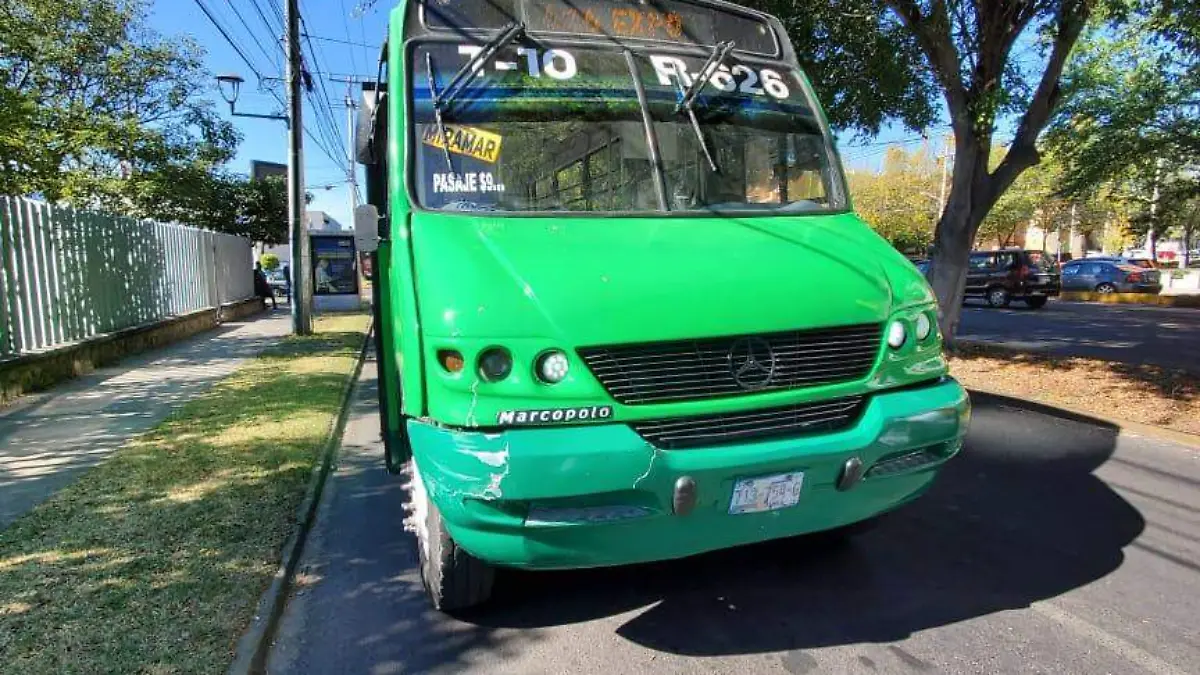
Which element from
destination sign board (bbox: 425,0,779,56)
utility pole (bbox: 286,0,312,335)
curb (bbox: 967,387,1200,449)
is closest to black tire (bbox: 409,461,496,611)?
destination sign board (bbox: 425,0,779,56)

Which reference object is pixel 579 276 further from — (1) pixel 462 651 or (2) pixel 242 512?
(2) pixel 242 512

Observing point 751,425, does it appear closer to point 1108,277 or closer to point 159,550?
point 159,550

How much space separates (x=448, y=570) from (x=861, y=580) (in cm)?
201

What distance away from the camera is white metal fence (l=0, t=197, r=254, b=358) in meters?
8.95

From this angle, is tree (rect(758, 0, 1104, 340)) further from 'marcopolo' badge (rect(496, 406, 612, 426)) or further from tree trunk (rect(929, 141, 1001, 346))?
'marcopolo' badge (rect(496, 406, 612, 426))

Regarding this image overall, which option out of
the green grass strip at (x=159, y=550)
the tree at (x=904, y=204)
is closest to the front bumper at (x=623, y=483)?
the green grass strip at (x=159, y=550)

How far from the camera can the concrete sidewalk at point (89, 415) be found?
5.51 m

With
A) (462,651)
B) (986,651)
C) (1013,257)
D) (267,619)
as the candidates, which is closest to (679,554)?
(462,651)

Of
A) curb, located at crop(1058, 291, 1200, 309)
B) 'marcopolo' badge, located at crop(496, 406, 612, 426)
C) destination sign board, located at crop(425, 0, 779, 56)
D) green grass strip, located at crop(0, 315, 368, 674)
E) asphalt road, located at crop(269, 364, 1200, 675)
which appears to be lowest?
asphalt road, located at crop(269, 364, 1200, 675)

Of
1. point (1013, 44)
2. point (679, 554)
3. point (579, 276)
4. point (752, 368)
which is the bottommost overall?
point (679, 554)

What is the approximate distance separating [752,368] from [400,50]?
2.24 meters

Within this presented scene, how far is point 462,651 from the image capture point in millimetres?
3260

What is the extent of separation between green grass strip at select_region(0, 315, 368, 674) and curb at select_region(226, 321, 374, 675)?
1.7 inches

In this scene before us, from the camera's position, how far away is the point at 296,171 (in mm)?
14758
